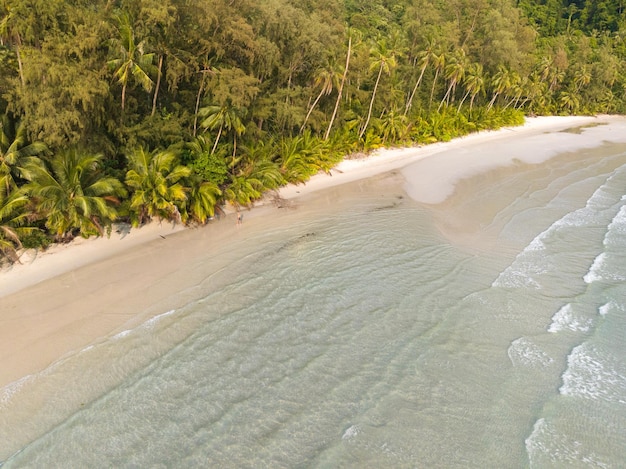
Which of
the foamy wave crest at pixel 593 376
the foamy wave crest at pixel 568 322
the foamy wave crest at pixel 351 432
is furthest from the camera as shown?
the foamy wave crest at pixel 568 322

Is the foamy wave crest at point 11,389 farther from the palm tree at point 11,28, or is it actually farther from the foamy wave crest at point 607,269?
the foamy wave crest at point 607,269

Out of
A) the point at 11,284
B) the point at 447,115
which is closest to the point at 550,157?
the point at 447,115

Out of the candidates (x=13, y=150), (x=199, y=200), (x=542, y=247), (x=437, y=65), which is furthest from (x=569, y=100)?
(x=13, y=150)

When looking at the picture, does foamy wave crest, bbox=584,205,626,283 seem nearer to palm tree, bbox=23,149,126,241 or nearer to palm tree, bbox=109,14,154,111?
palm tree, bbox=23,149,126,241

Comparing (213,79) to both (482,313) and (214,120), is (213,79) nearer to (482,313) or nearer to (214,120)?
(214,120)

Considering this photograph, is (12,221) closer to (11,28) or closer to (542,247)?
(11,28)

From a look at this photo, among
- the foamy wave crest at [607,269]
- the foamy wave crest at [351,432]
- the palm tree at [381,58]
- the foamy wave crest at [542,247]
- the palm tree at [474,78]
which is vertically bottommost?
the foamy wave crest at [542,247]

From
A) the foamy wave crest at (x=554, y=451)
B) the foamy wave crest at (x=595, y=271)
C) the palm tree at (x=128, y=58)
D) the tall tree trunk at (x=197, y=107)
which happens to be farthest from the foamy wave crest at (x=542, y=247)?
the palm tree at (x=128, y=58)
